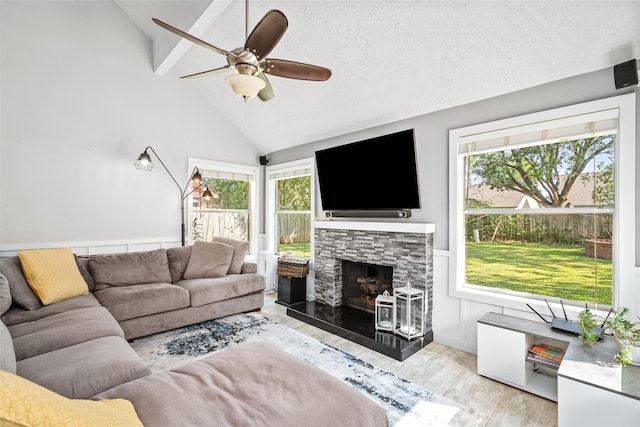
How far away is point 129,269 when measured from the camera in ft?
11.2

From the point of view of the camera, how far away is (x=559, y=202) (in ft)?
8.18

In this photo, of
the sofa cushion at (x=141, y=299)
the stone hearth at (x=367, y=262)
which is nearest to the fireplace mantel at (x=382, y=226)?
the stone hearth at (x=367, y=262)

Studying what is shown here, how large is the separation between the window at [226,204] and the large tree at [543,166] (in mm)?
3507

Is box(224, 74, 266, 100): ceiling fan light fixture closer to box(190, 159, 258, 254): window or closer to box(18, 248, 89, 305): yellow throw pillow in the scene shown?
box(18, 248, 89, 305): yellow throw pillow

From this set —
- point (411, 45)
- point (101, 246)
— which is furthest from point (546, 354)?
point (101, 246)

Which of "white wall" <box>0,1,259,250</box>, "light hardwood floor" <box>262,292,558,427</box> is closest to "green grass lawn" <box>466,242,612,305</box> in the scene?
"light hardwood floor" <box>262,292,558,427</box>

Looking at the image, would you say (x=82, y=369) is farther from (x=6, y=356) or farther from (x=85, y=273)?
(x=85, y=273)

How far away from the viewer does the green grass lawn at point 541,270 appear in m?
2.33

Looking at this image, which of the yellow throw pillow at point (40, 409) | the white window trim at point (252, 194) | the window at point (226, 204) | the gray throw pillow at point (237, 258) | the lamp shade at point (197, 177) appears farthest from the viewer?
the white window trim at point (252, 194)

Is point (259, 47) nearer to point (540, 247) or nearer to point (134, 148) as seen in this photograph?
point (540, 247)

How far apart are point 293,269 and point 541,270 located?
2.73 m

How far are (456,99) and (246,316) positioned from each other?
333 cm

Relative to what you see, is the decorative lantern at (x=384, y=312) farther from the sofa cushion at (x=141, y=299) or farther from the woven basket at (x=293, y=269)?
the sofa cushion at (x=141, y=299)

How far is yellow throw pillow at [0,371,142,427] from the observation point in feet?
2.14
